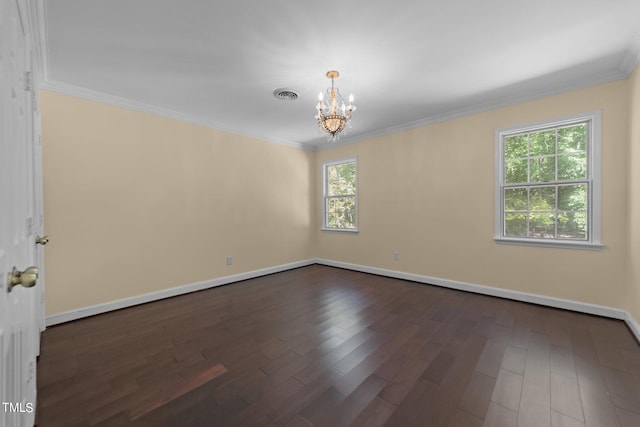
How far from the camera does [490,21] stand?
194 centimetres

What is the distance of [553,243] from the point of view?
300 centimetres

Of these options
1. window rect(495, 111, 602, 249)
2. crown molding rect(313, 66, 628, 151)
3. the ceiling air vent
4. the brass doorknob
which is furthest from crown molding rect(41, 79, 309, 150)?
window rect(495, 111, 602, 249)

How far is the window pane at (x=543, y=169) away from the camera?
3.06 metres

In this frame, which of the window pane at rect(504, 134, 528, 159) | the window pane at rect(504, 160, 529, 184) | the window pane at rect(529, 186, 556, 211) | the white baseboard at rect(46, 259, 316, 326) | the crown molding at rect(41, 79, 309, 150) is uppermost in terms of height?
the crown molding at rect(41, 79, 309, 150)

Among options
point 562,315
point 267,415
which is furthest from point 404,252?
point 267,415

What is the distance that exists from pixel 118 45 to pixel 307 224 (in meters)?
3.95

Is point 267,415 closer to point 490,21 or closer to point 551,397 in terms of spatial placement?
point 551,397

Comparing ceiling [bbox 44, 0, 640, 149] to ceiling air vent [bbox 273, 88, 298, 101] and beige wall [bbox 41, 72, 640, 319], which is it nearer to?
ceiling air vent [bbox 273, 88, 298, 101]

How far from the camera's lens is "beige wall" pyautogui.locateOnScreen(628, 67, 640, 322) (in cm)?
234

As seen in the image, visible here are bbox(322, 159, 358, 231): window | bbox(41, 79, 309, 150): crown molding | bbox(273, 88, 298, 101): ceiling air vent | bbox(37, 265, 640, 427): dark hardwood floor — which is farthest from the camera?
bbox(322, 159, 358, 231): window

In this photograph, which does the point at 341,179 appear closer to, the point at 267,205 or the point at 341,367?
the point at 267,205

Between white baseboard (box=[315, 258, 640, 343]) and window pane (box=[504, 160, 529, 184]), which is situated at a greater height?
window pane (box=[504, 160, 529, 184])

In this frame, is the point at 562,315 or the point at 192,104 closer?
the point at 562,315

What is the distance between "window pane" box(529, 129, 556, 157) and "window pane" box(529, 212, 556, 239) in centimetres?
74
